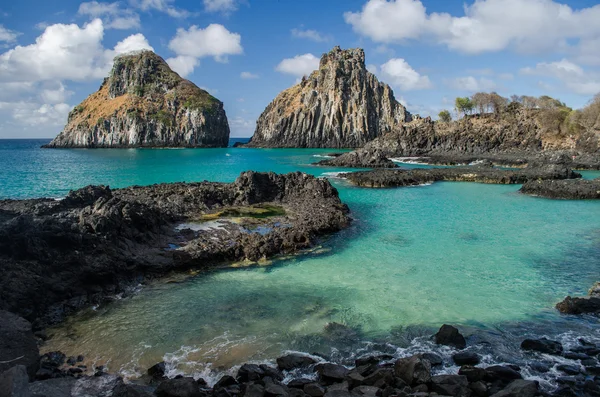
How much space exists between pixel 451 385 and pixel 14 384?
8.93 metres

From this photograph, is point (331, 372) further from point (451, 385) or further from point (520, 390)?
point (520, 390)

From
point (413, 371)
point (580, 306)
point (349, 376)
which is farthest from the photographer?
point (580, 306)

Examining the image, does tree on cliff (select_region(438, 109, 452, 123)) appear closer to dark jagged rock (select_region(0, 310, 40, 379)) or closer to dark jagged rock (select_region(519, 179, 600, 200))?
dark jagged rock (select_region(519, 179, 600, 200))

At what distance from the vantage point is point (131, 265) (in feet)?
61.3

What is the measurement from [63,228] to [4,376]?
481 inches

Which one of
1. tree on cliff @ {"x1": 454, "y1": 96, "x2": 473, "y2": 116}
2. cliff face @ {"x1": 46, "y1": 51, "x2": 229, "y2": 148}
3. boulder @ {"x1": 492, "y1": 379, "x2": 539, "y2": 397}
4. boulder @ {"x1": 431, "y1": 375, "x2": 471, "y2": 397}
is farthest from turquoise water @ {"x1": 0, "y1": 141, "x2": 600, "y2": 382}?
cliff face @ {"x1": 46, "y1": 51, "x2": 229, "y2": 148}

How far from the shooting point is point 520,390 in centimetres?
924

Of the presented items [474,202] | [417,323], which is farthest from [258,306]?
[474,202]

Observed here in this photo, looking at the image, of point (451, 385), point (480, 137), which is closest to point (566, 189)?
point (451, 385)

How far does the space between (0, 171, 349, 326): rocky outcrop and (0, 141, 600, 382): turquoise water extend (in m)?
1.35

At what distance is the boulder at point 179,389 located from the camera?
9.35 m

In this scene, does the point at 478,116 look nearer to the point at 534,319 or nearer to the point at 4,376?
the point at 534,319

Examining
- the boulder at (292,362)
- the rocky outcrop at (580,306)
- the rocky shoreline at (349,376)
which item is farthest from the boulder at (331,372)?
the rocky outcrop at (580,306)

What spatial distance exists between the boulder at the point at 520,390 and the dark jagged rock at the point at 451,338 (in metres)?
2.97
